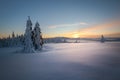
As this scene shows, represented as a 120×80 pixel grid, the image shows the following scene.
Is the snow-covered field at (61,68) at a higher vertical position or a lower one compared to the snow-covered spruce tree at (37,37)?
lower

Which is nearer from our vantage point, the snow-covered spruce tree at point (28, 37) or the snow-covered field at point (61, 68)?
the snow-covered field at point (61, 68)

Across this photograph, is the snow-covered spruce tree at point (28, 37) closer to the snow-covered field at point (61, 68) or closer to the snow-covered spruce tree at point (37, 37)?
the snow-covered spruce tree at point (37, 37)

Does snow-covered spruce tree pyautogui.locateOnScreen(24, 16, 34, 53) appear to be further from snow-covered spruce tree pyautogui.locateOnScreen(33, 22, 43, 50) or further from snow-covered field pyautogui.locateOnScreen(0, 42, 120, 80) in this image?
snow-covered field pyautogui.locateOnScreen(0, 42, 120, 80)

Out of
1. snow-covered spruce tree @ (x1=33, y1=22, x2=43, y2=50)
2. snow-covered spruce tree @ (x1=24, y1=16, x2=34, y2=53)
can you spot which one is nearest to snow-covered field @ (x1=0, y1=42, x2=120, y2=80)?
snow-covered spruce tree @ (x1=24, y1=16, x2=34, y2=53)

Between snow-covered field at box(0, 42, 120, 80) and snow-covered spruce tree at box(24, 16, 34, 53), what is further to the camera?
snow-covered spruce tree at box(24, 16, 34, 53)

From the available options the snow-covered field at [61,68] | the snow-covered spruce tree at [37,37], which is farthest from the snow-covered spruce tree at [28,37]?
the snow-covered field at [61,68]

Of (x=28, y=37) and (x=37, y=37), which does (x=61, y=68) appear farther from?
(x=37, y=37)

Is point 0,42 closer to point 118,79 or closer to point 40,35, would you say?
point 40,35

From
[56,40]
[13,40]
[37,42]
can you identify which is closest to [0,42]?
[13,40]

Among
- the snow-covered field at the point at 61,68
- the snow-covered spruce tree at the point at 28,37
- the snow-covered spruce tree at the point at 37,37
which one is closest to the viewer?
the snow-covered field at the point at 61,68

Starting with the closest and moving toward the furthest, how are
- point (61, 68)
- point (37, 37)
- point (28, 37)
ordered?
point (61, 68)
point (28, 37)
point (37, 37)

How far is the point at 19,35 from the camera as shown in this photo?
88625 mm

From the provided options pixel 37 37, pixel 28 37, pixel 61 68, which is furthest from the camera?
pixel 37 37

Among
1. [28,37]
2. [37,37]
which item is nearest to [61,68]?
[28,37]
